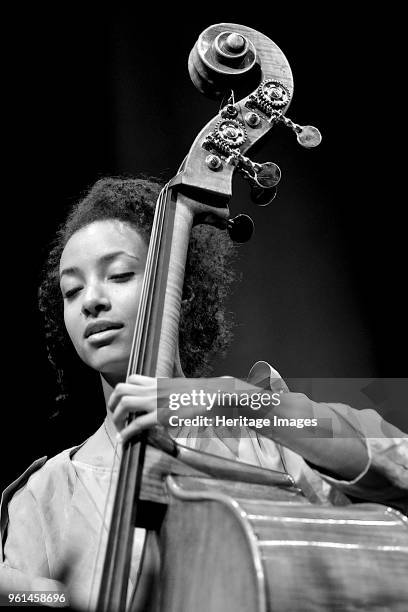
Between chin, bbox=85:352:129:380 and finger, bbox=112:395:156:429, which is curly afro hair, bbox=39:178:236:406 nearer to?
chin, bbox=85:352:129:380

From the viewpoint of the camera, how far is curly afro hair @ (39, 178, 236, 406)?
1.35 meters

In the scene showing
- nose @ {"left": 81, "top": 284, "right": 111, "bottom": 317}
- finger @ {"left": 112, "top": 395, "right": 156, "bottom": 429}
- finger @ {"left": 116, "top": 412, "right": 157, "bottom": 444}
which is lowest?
finger @ {"left": 116, "top": 412, "right": 157, "bottom": 444}

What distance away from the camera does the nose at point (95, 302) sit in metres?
1.15

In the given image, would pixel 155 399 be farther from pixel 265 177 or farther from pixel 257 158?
pixel 257 158

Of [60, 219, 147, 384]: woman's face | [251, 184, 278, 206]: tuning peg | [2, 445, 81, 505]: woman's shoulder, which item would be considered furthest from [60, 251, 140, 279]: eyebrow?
[2, 445, 81, 505]: woman's shoulder

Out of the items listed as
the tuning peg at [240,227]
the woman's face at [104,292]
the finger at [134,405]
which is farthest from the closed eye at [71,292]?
the finger at [134,405]

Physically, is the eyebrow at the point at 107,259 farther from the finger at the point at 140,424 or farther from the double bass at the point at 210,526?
the finger at the point at 140,424

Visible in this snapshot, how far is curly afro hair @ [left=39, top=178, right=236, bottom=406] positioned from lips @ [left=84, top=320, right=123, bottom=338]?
7.7 inches

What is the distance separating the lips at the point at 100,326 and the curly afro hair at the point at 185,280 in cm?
20

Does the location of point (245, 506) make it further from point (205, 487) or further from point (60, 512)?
point (60, 512)

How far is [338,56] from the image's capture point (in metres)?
1.83

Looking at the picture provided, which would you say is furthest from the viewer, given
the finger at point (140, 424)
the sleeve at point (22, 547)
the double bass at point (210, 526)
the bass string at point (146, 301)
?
the sleeve at point (22, 547)

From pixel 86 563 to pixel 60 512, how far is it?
4.9 inches

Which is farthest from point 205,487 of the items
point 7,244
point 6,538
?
point 7,244
